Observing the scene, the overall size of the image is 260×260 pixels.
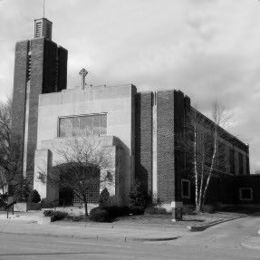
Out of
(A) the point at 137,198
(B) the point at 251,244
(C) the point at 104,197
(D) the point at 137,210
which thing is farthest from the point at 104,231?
(A) the point at 137,198

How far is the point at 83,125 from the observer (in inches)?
1634

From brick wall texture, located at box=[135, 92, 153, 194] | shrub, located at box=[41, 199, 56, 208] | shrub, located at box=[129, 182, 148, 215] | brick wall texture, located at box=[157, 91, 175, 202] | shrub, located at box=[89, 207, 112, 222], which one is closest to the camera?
shrub, located at box=[89, 207, 112, 222]

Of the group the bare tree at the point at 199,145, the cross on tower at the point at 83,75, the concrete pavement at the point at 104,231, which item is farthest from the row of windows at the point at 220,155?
the concrete pavement at the point at 104,231

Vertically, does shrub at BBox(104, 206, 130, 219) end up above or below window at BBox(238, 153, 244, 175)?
below

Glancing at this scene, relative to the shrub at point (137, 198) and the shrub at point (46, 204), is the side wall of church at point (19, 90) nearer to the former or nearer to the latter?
the shrub at point (46, 204)

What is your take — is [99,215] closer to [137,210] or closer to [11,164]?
[137,210]

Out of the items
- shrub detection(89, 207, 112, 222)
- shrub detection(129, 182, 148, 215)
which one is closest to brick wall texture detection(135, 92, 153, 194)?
shrub detection(129, 182, 148, 215)

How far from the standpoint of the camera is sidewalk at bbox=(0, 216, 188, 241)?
2150 centimetres

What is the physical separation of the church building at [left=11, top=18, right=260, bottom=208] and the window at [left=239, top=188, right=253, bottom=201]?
409 inches

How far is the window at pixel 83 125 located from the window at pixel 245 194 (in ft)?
76.2

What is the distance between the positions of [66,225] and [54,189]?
12.1 m

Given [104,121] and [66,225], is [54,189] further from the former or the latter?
[66,225]

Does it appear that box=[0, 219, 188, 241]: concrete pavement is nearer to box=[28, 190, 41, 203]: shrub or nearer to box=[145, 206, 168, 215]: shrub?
box=[145, 206, 168, 215]: shrub

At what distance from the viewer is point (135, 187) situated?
121 feet
